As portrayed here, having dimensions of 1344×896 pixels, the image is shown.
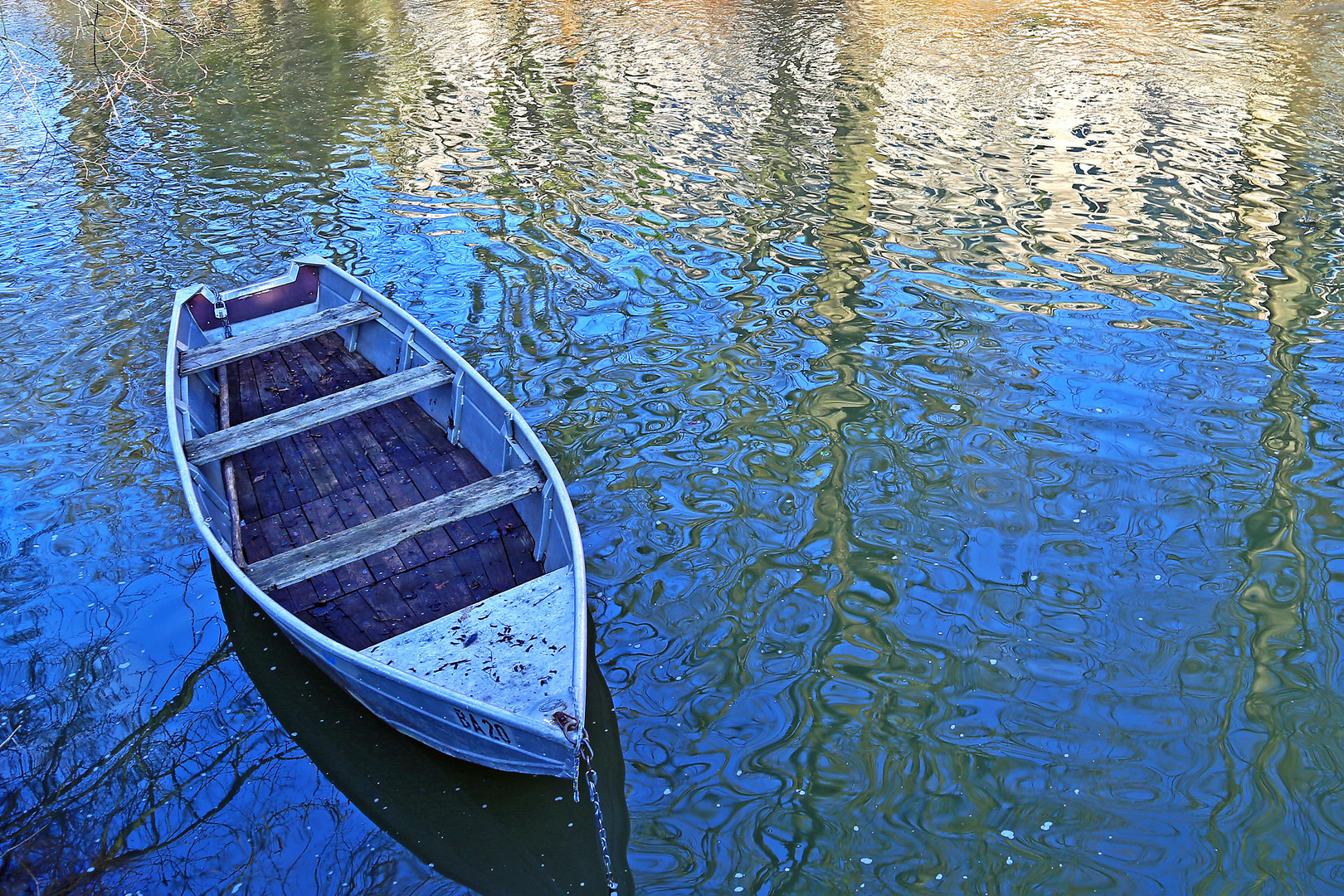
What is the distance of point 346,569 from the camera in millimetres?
6988

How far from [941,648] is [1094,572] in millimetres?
1581

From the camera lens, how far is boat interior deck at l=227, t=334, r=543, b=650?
6.67m

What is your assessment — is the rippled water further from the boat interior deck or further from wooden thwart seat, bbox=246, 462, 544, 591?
wooden thwart seat, bbox=246, 462, 544, 591

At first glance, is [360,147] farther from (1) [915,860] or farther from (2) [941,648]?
(1) [915,860]

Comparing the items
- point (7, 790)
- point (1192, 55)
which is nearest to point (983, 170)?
point (1192, 55)

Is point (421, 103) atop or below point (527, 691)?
atop

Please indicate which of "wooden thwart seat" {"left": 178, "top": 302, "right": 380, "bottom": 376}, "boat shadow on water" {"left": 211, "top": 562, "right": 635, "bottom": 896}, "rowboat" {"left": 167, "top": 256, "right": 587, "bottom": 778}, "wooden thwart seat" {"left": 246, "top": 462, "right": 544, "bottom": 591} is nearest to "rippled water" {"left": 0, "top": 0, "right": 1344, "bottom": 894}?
"boat shadow on water" {"left": 211, "top": 562, "right": 635, "bottom": 896}

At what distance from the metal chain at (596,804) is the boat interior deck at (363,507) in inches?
61.8

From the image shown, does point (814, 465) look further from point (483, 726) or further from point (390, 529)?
point (483, 726)

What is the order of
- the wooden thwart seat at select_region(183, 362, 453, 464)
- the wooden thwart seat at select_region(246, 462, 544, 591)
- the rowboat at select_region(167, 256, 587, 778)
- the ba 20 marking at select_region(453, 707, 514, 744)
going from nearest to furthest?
the ba 20 marking at select_region(453, 707, 514, 744)
the rowboat at select_region(167, 256, 587, 778)
the wooden thwart seat at select_region(246, 462, 544, 591)
the wooden thwart seat at select_region(183, 362, 453, 464)

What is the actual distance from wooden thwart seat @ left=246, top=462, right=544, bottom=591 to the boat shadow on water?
2.34 ft

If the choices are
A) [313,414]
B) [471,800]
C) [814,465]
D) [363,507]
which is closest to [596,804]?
[471,800]

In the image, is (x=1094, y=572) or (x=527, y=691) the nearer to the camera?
(x=527, y=691)

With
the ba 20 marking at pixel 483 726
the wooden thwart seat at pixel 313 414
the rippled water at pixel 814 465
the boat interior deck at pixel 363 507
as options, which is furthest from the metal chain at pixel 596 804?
the wooden thwart seat at pixel 313 414
